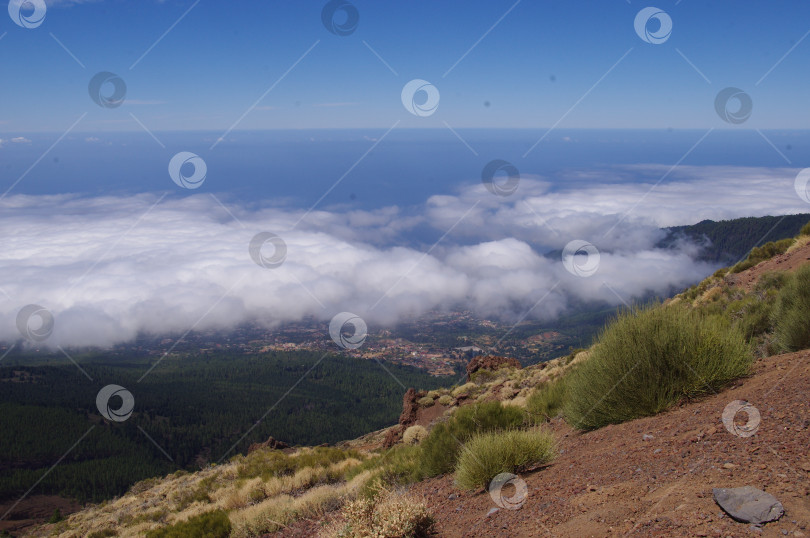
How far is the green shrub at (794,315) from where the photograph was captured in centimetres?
728

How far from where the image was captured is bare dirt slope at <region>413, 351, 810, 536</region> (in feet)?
10.4

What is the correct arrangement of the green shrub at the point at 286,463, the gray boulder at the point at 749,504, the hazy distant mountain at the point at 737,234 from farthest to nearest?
the hazy distant mountain at the point at 737,234
the green shrub at the point at 286,463
the gray boulder at the point at 749,504

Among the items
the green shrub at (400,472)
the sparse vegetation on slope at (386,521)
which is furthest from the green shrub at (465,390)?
the sparse vegetation on slope at (386,521)

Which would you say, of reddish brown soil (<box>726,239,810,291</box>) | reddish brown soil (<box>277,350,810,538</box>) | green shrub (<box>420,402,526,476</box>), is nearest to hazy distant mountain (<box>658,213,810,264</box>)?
reddish brown soil (<box>726,239,810,291</box>)

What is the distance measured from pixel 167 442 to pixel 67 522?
3969cm

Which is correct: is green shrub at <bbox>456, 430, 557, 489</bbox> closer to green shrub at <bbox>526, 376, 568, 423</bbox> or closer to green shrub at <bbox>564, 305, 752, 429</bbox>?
green shrub at <bbox>564, 305, 752, 429</bbox>

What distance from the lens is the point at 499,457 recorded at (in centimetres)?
562

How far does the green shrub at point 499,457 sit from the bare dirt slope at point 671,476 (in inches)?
6.9

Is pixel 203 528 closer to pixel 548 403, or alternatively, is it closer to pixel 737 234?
pixel 548 403

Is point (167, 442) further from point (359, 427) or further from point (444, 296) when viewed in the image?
point (444, 296)

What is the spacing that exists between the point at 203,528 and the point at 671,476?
739cm

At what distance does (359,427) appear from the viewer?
173 feet

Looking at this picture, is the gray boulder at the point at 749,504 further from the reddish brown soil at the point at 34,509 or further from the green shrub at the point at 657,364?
the reddish brown soil at the point at 34,509

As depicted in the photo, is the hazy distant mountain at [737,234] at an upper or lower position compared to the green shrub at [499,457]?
upper
